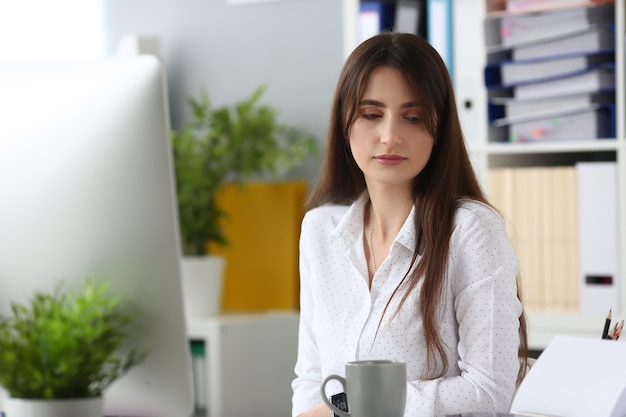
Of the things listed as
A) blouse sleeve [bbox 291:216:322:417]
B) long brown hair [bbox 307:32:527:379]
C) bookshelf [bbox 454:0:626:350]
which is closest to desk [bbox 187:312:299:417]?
bookshelf [bbox 454:0:626:350]

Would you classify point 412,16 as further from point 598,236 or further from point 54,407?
point 54,407

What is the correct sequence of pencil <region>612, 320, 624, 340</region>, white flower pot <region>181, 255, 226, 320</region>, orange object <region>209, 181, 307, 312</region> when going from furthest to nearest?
1. orange object <region>209, 181, 307, 312</region>
2. white flower pot <region>181, 255, 226, 320</region>
3. pencil <region>612, 320, 624, 340</region>

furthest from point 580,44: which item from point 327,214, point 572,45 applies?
point 327,214

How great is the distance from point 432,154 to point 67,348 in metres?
0.63

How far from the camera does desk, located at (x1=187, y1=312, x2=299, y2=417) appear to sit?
9.29 ft

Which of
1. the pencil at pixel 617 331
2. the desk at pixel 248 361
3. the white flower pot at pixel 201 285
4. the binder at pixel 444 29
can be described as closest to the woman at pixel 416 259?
the pencil at pixel 617 331

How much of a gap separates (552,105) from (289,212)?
1050mm

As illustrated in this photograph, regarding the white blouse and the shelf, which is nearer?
the white blouse

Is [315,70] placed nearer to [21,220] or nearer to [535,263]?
[535,263]

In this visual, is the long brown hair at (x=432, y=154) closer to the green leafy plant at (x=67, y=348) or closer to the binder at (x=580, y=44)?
the green leafy plant at (x=67, y=348)

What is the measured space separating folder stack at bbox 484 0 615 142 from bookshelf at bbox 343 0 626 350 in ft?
0.08

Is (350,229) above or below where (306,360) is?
above

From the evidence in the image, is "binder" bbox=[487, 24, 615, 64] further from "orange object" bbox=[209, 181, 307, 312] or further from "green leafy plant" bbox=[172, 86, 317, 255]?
"orange object" bbox=[209, 181, 307, 312]

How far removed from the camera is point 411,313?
4.64 feet
